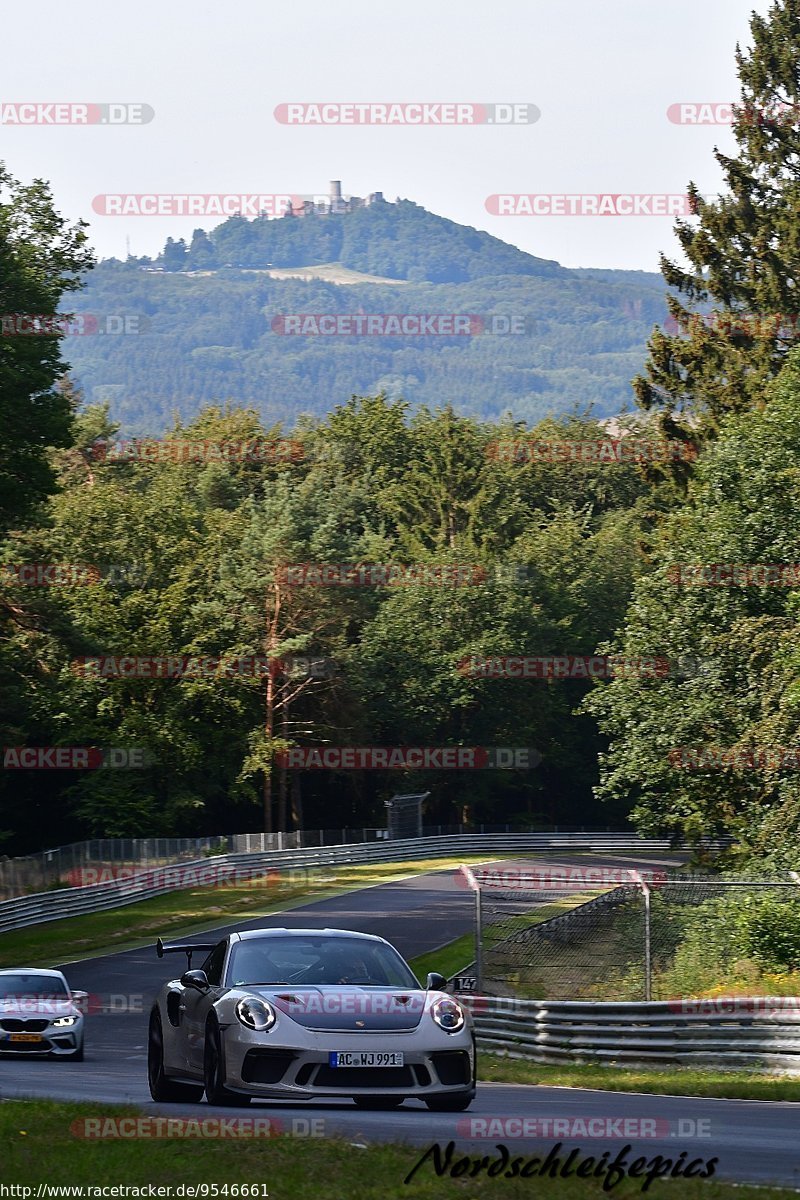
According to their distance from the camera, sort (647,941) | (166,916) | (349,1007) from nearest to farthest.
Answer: (349,1007) → (647,941) → (166,916)

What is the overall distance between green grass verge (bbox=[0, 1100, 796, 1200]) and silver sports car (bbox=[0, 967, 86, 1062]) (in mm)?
11422

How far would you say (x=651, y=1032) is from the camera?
19.2 meters

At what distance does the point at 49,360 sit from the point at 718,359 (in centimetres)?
2156

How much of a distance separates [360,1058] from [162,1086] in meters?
2.69

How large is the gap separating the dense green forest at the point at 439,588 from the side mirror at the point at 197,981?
2344cm

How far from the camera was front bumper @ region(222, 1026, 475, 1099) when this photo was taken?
1129 centimetres

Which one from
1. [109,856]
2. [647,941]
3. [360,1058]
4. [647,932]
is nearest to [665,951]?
[647,941]

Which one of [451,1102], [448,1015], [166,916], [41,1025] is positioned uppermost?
[448,1015]

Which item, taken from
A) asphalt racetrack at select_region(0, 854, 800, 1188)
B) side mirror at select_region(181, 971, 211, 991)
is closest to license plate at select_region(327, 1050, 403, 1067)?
asphalt racetrack at select_region(0, 854, 800, 1188)

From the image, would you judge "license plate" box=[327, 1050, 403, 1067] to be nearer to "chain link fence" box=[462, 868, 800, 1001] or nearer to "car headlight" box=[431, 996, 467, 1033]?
"car headlight" box=[431, 996, 467, 1033]

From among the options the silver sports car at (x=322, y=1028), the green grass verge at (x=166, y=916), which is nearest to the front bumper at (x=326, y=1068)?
the silver sports car at (x=322, y=1028)

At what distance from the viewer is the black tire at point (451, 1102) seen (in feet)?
38.5

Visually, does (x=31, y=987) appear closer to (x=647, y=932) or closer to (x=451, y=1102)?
(x=647, y=932)

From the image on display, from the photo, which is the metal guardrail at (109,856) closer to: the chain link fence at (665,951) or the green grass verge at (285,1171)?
the chain link fence at (665,951)
